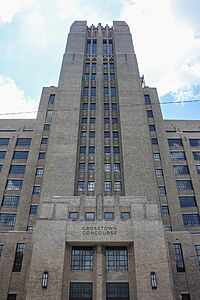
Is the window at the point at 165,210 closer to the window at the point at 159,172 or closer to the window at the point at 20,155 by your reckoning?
the window at the point at 159,172

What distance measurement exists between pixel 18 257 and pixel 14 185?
13.6 meters

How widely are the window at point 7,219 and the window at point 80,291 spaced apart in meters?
14.3

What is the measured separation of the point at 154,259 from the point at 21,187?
23.0m

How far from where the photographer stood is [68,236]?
955 inches

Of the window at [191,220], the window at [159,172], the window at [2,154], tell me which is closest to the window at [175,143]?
the window at [159,172]

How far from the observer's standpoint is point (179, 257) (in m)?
27.1

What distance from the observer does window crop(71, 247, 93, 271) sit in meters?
24.5

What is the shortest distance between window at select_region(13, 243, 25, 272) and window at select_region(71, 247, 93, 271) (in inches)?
242

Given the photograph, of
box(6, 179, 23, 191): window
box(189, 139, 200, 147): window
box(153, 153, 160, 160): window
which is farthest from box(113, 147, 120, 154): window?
box(6, 179, 23, 191): window

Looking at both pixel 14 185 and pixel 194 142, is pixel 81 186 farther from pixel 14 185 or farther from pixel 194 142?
pixel 194 142

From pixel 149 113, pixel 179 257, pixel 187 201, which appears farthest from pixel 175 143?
pixel 179 257

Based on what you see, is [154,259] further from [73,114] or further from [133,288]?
[73,114]

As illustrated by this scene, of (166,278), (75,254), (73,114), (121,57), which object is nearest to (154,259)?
(166,278)

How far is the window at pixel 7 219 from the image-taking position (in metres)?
34.1
